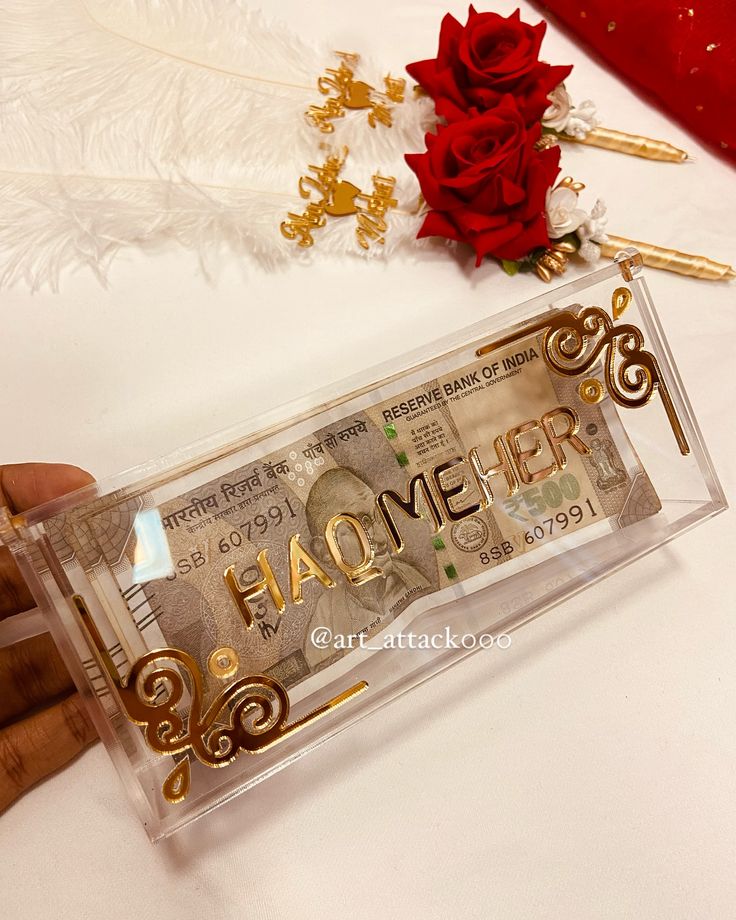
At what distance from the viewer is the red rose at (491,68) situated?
0.74 m

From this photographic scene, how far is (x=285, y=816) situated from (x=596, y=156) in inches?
32.6

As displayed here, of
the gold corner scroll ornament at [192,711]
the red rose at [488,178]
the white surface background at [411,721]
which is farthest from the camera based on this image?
the red rose at [488,178]

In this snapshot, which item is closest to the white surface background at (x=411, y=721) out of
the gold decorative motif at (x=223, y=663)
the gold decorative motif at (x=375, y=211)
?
the gold decorative motif at (x=375, y=211)

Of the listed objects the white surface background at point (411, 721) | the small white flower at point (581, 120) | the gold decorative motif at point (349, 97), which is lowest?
the white surface background at point (411, 721)

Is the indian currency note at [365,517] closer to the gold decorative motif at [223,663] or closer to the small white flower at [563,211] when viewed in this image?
the gold decorative motif at [223,663]

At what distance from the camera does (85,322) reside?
73 centimetres

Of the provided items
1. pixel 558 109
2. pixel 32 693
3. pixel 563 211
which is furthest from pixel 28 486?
pixel 558 109

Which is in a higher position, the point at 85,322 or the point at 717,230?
the point at 85,322

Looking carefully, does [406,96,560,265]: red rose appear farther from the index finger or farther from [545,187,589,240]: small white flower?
the index finger

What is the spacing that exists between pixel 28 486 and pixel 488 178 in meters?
0.53

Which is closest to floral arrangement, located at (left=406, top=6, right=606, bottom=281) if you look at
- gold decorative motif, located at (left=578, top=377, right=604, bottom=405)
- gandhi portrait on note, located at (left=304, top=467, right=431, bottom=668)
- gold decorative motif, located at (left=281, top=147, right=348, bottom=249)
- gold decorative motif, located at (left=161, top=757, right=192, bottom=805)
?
gold decorative motif, located at (left=281, top=147, right=348, bottom=249)

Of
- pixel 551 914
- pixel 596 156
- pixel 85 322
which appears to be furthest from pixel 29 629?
pixel 596 156

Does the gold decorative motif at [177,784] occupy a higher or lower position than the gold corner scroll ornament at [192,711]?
lower

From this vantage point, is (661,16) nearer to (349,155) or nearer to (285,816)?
(349,155)
